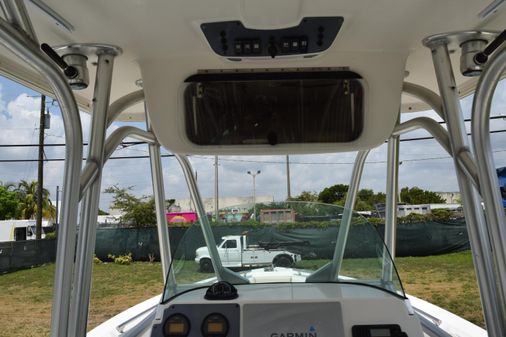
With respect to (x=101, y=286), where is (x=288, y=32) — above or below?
above

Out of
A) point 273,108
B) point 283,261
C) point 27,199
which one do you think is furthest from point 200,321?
point 27,199

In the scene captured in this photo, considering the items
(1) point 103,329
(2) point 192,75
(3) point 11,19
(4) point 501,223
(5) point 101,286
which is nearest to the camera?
(3) point 11,19

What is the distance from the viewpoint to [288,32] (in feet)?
4.93

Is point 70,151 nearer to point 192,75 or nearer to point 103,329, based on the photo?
point 192,75

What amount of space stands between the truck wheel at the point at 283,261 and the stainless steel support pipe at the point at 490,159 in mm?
809

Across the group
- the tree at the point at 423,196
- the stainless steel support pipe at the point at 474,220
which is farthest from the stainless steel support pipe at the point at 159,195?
the tree at the point at 423,196

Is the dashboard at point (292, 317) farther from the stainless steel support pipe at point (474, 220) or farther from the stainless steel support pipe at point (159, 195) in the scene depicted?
the stainless steel support pipe at point (159, 195)

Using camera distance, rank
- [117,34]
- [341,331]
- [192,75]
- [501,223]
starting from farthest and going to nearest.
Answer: [192,75]
[117,34]
[341,331]
[501,223]

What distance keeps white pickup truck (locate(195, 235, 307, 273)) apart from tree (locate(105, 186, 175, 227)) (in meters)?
13.2

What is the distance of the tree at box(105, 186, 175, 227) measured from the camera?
1587 centimetres

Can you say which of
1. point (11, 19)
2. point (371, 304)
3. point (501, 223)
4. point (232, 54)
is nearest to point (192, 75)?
point (232, 54)

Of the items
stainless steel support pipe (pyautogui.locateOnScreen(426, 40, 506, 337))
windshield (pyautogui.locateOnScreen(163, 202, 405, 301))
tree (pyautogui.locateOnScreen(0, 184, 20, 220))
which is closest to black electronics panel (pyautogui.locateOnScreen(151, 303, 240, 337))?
windshield (pyautogui.locateOnScreen(163, 202, 405, 301))

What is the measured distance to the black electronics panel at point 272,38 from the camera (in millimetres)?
1485

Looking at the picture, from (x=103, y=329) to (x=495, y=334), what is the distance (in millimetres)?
2001
